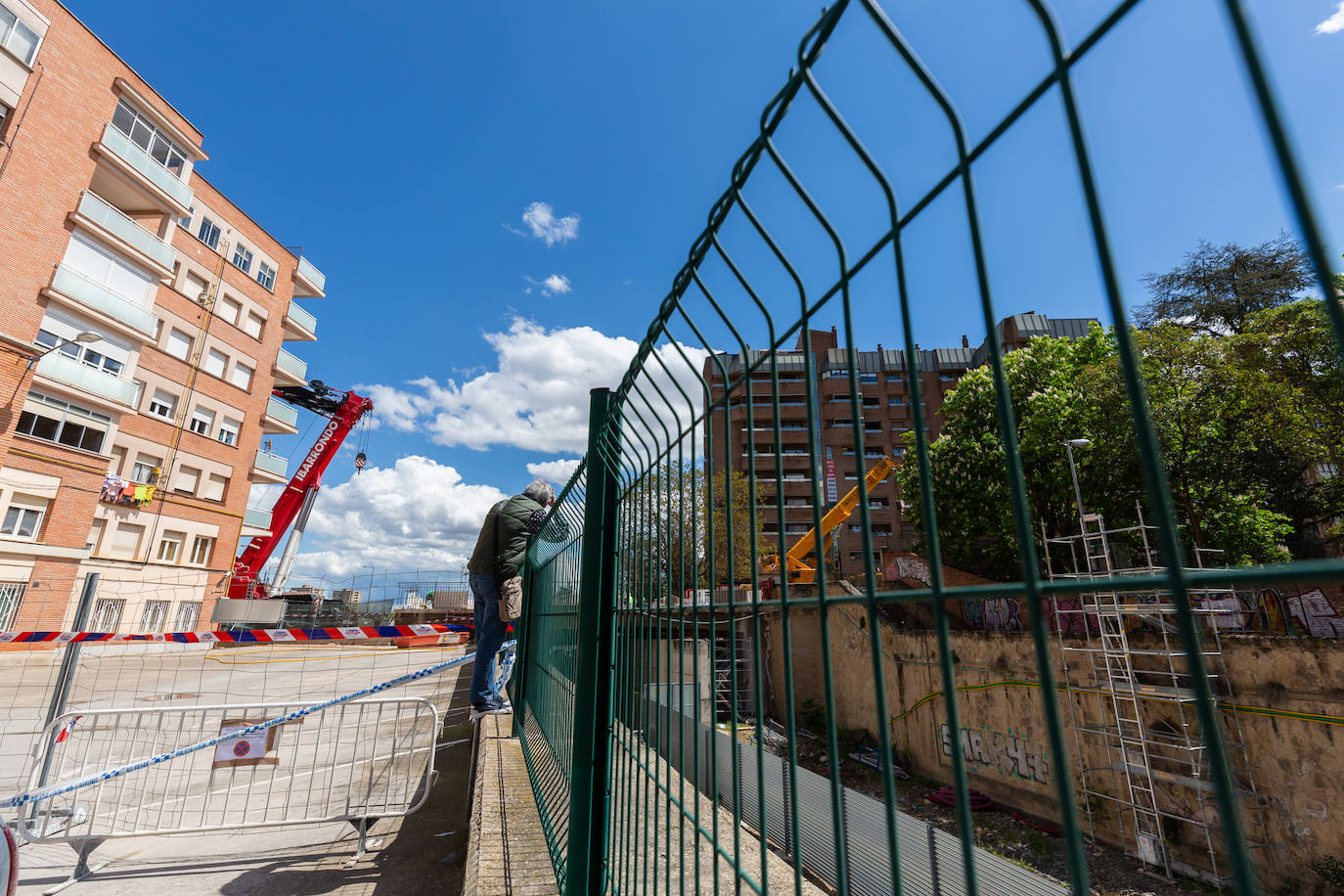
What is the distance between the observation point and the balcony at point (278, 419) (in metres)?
27.3

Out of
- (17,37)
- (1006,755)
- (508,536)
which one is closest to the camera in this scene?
(508,536)

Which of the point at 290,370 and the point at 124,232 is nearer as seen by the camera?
the point at 124,232

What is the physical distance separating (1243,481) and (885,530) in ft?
78.5

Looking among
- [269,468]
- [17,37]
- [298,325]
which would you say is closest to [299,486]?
[269,468]

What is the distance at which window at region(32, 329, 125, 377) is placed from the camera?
17312 millimetres

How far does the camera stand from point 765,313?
4.02ft

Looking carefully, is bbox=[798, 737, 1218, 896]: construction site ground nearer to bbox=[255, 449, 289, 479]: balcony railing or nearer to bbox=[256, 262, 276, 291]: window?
bbox=[255, 449, 289, 479]: balcony railing

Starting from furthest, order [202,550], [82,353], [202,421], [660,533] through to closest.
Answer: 1. [202,421]
2. [202,550]
3. [82,353]
4. [660,533]

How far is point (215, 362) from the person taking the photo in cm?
2420

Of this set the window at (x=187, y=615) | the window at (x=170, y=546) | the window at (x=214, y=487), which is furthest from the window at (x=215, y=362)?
the window at (x=187, y=615)

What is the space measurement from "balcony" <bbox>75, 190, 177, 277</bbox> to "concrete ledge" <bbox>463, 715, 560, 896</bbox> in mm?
22235

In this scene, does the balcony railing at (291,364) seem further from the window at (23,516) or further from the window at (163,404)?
the window at (23,516)

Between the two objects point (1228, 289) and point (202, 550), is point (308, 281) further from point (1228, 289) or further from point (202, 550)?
point (1228, 289)

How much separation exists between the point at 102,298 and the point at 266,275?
9261 mm
